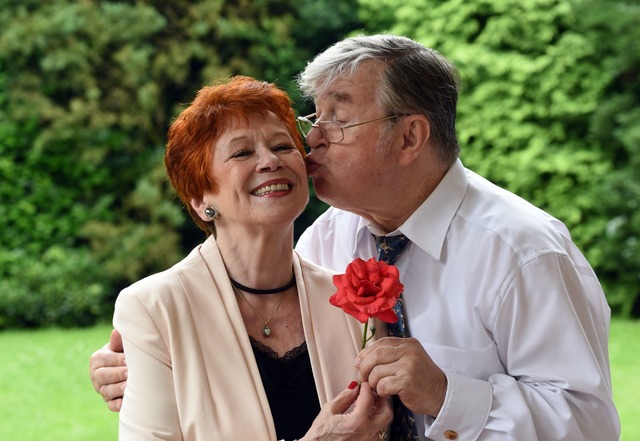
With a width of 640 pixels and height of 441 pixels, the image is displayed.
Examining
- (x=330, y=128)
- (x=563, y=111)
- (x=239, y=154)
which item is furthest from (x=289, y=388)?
(x=563, y=111)

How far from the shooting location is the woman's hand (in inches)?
72.8

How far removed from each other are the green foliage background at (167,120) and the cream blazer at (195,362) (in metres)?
7.04

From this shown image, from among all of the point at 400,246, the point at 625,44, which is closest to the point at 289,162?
the point at 400,246

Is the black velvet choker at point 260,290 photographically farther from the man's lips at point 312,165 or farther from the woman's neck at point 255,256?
the man's lips at point 312,165

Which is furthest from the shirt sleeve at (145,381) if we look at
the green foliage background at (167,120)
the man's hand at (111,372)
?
the green foliage background at (167,120)

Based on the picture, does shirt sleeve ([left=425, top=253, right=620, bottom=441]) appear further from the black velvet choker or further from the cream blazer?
the black velvet choker

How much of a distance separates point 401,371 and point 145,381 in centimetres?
54

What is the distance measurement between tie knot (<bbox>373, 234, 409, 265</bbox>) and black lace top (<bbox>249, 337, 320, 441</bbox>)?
380mm

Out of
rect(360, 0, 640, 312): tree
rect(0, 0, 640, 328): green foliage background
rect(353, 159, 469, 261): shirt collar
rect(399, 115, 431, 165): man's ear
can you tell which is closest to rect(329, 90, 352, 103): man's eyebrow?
rect(399, 115, 431, 165): man's ear

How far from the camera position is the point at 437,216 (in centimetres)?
223

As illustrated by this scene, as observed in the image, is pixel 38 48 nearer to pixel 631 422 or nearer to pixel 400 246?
pixel 631 422

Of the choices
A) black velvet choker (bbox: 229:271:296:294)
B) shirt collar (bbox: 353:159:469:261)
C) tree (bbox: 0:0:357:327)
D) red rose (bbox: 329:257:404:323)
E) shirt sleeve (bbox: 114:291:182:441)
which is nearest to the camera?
red rose (bbox: 329:257:404:323)

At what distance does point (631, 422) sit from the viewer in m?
6.09

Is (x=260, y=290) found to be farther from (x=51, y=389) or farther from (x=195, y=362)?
(x=51, y=389)
